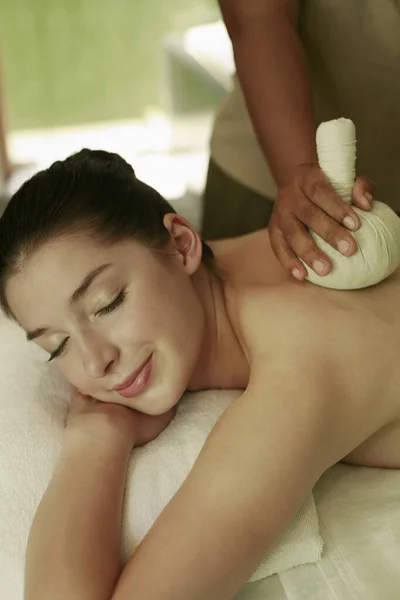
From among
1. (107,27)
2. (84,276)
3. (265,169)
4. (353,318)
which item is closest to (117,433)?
(84,276)

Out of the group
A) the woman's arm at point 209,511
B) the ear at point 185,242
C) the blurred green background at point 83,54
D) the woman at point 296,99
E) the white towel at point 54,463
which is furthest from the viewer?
the blurred green background at point 83,54

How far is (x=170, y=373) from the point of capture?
0.90m

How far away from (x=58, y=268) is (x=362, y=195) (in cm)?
40

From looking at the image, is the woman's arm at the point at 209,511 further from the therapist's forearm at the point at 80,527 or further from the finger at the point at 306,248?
the finger at the point at 306,248

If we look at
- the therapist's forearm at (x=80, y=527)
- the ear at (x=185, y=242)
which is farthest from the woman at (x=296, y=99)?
the therapist's forearm at (x=80, y=527)

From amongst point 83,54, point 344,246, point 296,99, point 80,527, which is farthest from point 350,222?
point 83,54

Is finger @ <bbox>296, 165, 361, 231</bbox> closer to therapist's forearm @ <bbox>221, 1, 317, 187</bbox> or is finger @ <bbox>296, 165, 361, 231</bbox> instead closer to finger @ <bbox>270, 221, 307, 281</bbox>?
finger @ <bbox>270, 221, 307, 281</bbox>

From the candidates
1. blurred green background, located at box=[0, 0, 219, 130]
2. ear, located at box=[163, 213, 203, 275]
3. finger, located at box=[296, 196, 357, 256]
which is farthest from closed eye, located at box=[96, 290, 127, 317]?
blurred green background, located at box=[0, 0, 219, 130]

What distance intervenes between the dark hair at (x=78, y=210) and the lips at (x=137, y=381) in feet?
0.55

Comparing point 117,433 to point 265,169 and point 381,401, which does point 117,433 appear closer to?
point 381,401

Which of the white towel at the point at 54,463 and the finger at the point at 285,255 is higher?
the finger at the point at 285,255

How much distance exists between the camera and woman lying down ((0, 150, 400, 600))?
0.73 metres

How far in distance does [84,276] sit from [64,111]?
2678 mm

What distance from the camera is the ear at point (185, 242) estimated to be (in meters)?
0.99
